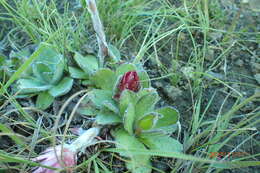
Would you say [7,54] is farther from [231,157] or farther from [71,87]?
[231,157]

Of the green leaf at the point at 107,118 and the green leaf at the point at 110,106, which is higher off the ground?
the green leaf at the point at 110,106

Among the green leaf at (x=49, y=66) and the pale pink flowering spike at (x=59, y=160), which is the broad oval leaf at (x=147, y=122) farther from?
the green leaf at (x=49, y=66)

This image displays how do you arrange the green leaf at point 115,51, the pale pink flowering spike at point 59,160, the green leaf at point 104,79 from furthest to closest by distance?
1. the green leaf at point 115,51
2. the green leaf at point 104,79
3. the pale pink flowering spike at point 59,160

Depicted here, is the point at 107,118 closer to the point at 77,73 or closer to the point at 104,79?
the point at 104,79

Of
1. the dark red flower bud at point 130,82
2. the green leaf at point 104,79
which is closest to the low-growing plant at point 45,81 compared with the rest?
the green leaf at point 104,79

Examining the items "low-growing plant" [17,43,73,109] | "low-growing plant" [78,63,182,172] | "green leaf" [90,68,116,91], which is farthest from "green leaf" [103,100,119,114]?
"low-growing plant" [17,43,73,109]

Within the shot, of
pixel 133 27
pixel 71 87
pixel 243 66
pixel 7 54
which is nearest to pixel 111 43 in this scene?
pixel 133 27
